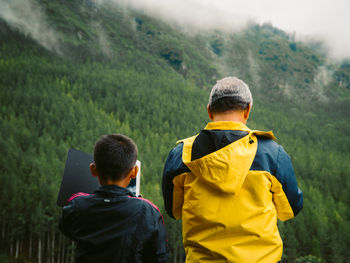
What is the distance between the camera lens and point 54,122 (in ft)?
169

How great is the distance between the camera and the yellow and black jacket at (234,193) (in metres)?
1.54

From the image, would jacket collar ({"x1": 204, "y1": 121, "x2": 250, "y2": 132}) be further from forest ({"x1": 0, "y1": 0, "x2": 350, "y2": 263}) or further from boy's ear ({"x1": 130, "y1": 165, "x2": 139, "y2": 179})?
forest ({"x1": 0, "y1": 0, "x2": 350, "y2": 263})

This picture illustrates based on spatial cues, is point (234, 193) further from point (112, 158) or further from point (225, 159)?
point (112, 158)

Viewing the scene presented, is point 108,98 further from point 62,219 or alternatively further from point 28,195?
point 62,219

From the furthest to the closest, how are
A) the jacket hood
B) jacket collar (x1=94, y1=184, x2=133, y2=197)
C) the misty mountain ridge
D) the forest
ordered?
the misty mountain ridge, the forest, jacket collar (x1=94, y1=184, x2=133, y2=197), the jacket hood

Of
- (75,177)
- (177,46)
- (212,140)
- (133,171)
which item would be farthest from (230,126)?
(177,46)

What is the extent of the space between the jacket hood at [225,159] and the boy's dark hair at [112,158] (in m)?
0.42

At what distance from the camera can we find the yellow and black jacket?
154 cm

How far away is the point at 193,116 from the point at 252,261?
228ft

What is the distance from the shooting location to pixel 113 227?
1.65m

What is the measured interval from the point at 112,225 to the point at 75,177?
52 centimetres

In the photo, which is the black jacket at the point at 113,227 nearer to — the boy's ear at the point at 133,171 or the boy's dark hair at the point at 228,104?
the boy's ear at the point at 133,171

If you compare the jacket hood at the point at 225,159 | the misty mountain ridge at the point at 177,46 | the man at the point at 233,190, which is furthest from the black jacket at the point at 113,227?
the misty mountain ridge at the point at 177,46

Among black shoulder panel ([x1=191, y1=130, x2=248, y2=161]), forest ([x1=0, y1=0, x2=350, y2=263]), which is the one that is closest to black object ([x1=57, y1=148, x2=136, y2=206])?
black shoulder panel ([x1=191, y1=130, x2=248, y2=161])
